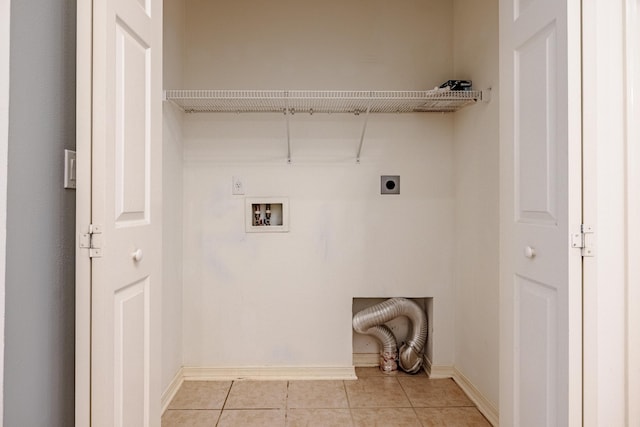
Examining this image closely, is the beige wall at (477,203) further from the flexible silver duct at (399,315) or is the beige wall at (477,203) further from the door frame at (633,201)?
the door frame at (633,201)

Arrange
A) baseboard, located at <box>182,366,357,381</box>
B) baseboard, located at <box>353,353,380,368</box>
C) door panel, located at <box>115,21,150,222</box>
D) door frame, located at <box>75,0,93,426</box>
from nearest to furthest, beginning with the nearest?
1. door frame, located at <box>75,0,93,426</box>
2. door panel, located at <box>115,21,150,222</box>
3. baseboard, located at <box>182,366,357,381</box>
4. baseboard, located at <box>353,353,380,368</box>

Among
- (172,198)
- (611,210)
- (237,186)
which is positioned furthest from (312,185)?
(611,210)

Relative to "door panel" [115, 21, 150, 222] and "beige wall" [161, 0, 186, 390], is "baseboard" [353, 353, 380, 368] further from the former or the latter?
"door panel" [115, 21, 150, 222]

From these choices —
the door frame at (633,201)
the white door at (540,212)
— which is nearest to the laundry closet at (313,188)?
the white door at (540,212)

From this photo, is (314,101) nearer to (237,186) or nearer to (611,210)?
(237,186)

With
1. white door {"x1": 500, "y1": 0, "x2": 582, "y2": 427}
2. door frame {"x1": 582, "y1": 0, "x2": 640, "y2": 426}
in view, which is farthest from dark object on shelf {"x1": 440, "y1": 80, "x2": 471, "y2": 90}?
door frame {"x1": 582, "y1": 0, "x2": 640, "y2": 426}

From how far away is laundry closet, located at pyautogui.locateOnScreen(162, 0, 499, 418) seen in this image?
2.81 metres

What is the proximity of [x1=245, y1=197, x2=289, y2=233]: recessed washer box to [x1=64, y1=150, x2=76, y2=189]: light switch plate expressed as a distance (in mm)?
1580

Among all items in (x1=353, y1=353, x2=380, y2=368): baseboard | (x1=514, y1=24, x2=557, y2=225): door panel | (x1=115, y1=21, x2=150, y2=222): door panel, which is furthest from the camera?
(x1=353, y1=353, x2=380, y2=368): baseboard

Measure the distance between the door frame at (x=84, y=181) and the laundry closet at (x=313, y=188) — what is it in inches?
66.1

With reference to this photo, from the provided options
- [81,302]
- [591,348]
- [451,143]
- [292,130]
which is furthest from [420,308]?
[81,302]

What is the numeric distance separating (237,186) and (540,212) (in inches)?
73.2

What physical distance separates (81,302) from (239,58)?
2.09 metres

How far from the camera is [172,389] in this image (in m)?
2.58
